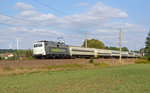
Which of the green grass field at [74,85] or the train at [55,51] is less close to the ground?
the train at [55,51]

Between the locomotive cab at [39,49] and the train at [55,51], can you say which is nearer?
the locomotive cab at [39,49]

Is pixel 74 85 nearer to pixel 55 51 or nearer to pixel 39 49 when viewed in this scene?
pixel 39 49

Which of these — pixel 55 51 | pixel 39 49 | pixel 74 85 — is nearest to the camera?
pixel 74 85

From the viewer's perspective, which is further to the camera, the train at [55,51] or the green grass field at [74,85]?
the train at [55,51]

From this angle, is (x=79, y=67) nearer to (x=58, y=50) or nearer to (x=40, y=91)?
(x=58, y=50)

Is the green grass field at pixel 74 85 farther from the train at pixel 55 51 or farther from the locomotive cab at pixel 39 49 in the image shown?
the train at pixel 55 51

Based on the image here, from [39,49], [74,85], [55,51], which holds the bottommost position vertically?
[74,85]

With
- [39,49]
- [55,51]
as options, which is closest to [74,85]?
[39,49]

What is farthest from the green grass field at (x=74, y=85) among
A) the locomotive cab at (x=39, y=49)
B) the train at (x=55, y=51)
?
the train at (x=55, y=51)

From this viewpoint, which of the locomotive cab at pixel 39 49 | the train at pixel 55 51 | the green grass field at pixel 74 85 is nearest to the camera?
the green grass field at pixel 74 85

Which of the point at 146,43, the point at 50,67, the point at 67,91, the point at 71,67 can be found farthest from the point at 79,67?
the point at 146,43

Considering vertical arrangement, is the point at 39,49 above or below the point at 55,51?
above

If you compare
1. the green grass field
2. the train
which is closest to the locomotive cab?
the train

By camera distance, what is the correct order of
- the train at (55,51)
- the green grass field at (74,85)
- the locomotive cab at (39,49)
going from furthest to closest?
the train at (55,51) → the locomotive cab at (39,49) → the green grass field at (74,85)
